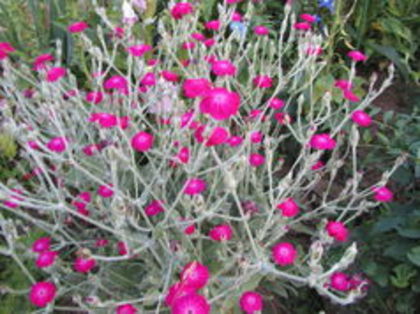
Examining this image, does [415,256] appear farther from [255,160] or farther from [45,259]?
[45,259]

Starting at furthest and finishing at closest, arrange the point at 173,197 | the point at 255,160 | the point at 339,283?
the point at 173,197 < the point at 255,160 < the point at 339,283

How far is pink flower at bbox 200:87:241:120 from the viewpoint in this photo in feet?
2.72

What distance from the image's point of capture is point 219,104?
2.76 ft

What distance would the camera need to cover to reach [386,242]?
1.41 meters

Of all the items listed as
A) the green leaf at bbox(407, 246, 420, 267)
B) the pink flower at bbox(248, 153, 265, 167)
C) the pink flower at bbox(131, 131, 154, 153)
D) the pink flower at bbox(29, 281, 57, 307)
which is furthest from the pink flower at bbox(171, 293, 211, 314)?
the green leaf at bbox(407, 246, 420, 267)

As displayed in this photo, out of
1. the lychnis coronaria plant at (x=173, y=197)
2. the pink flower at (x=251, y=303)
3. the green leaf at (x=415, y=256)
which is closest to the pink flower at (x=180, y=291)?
the lychnis coronaria plant at (x=173, y=197)

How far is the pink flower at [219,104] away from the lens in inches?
32.7

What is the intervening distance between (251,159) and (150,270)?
1.47ft

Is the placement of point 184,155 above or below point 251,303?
above

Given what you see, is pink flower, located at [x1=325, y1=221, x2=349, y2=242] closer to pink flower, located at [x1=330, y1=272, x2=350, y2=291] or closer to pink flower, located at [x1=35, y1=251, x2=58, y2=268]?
pink flower, located at [x1=330, y1=272, x2=350, y2=291]

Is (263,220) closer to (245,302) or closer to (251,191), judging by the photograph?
(251,191)

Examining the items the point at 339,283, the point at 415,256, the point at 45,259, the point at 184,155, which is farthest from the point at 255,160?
the point at 45,259

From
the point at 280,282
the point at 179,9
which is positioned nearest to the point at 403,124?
the point at 280,282

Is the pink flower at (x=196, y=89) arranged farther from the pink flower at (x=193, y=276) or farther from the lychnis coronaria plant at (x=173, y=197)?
the pink flower at (x=193, y=276)
